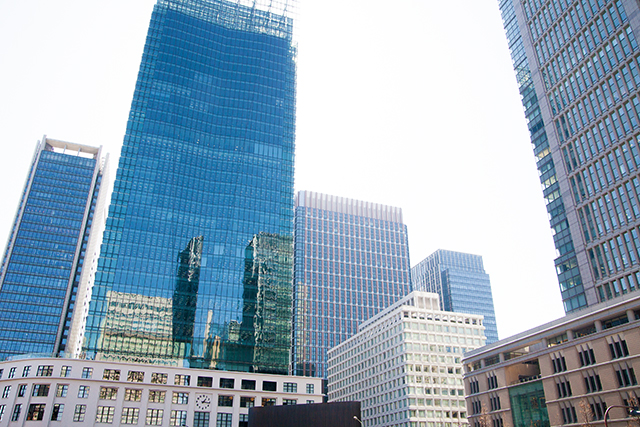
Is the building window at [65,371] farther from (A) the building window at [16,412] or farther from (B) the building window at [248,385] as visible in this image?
(B) the building window at [248,385]

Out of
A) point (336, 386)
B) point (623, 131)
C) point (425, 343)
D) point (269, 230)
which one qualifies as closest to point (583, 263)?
point (623, 131)

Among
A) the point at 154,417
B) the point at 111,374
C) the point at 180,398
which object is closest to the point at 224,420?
the point at 180,398

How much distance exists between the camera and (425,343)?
13838 centimetres

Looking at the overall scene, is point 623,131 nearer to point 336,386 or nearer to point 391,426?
point 391,426

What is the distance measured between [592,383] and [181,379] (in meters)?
70.8

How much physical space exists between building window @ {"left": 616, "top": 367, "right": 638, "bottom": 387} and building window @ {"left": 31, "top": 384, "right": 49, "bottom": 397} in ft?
299

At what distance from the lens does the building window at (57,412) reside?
86438mm

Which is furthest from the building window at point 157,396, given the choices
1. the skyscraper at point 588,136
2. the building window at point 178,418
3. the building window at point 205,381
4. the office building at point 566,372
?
the skyscraper at point 588,136

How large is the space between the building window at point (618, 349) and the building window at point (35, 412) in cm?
9095

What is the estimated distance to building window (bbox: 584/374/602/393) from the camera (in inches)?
2820

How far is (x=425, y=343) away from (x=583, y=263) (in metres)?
58.4

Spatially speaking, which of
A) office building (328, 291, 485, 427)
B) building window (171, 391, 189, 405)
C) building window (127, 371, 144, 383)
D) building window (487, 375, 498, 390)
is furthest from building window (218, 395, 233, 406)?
office building (328, 291, 485, 427)

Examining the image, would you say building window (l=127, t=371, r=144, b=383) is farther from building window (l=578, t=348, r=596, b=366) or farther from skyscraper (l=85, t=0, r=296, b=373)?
building window (l=578, t=348, r=596, b=366)

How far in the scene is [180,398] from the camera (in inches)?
3743
